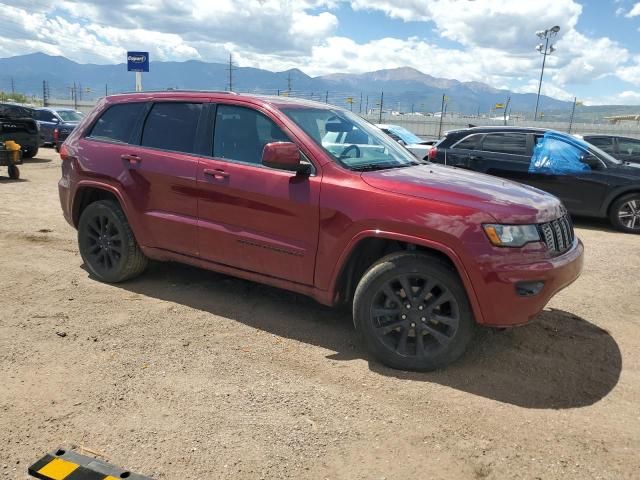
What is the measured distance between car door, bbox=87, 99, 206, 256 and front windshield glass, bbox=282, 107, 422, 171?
A: 96cm

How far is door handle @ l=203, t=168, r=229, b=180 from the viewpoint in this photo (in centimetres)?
409

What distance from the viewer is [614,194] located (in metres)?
8.58

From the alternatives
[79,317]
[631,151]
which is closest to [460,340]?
[79,317]

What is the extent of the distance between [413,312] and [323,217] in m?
0.89

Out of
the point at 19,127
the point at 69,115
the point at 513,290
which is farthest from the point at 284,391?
the point at 69,115

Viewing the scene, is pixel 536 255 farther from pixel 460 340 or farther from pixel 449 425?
pixel 449 425

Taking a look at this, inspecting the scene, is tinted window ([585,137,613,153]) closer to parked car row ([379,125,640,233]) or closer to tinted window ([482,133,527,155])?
parked car row ([379,125,640,233])

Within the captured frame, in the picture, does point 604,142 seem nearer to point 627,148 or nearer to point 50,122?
point 627,148

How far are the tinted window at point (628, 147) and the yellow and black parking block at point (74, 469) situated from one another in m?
12.0

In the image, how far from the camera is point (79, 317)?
167 inches

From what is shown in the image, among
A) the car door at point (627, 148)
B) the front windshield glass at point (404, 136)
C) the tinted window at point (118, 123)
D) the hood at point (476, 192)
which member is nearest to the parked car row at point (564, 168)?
the car door at point (627, 148)

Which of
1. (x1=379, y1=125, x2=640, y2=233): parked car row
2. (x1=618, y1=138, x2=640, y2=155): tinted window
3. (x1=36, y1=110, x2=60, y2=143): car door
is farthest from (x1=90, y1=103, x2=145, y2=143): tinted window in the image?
(x1=36, y1=110, x2=60, y2=143): car door

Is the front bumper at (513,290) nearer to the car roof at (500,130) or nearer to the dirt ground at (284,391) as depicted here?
the dirt ground at (284,391)

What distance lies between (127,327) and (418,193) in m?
2.44
